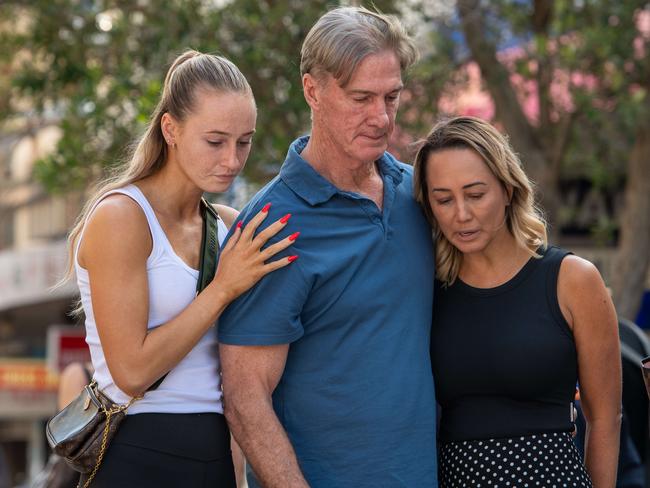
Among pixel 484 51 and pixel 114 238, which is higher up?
pixel 484 51

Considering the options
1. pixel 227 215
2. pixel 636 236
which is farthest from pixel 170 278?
pixel 636 236

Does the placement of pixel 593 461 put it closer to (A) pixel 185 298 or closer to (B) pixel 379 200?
(B) pixel 379 200

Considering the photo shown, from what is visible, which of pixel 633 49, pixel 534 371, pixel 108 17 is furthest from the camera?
pixel 108 17

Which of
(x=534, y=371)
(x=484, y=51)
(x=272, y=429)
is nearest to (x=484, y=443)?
(x=534, y=371)

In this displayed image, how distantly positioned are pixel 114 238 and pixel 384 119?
910 millimetres

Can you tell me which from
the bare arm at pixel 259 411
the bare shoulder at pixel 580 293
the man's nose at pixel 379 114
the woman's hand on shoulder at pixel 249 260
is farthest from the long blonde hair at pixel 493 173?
the bare arm at pixel 259 411

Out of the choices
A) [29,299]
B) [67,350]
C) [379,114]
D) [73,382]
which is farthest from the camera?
[29,299]

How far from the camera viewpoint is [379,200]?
389cm

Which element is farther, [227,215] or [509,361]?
[227,215]

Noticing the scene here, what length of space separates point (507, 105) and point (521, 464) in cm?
619

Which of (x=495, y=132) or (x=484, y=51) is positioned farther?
(x=484, y=51)

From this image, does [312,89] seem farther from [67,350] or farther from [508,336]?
[67,350]

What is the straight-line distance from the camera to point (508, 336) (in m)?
3.78

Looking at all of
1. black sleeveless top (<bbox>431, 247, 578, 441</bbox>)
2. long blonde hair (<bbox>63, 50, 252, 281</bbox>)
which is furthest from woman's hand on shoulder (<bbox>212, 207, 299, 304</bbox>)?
black sleeveless top (<bbox>431, 247, 578, 441</bbox>)
